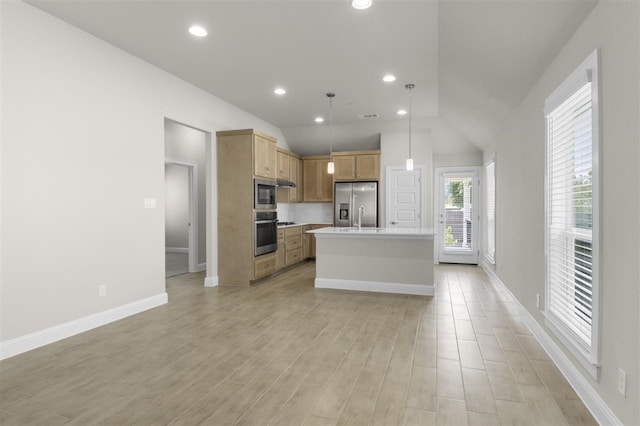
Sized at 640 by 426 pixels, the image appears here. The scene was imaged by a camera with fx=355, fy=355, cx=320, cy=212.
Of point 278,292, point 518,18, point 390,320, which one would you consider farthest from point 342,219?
point 518,18

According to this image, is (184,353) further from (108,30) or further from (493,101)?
(493,101)

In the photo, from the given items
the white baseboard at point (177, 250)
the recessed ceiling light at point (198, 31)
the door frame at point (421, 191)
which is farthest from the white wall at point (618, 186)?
the white baseboard at point (177, 250)

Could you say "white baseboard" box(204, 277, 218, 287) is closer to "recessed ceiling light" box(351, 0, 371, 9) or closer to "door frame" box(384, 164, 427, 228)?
"door frame" box(384, 164, 427, 228)

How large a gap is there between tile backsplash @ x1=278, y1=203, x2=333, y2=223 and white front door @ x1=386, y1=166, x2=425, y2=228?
1587mm

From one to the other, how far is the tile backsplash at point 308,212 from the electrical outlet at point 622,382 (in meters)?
6.61

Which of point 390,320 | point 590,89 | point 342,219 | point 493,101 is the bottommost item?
point 390,320

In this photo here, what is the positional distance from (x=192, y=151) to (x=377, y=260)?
13.5 ft

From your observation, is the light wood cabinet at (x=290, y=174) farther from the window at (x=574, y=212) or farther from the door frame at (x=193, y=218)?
the window at (x=574, y=212)

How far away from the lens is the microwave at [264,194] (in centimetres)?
544

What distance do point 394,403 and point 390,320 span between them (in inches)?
64.0

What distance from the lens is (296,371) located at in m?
2.59

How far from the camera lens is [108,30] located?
3416mm

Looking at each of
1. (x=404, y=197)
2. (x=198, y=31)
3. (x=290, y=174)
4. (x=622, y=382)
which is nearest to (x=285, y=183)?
(x=290, y=174)

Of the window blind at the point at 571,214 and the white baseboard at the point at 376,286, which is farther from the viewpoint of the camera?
the white baseboard at the point at 376,286
